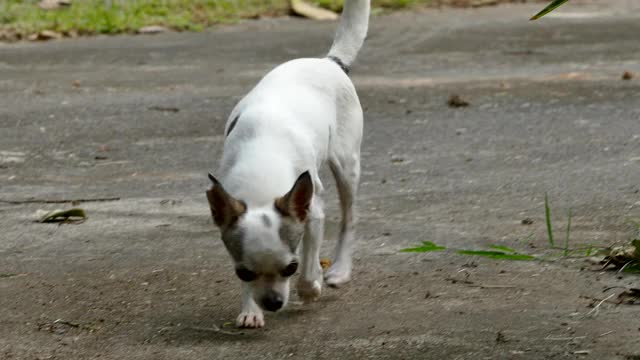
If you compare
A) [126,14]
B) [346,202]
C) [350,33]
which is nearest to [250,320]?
[346,202]

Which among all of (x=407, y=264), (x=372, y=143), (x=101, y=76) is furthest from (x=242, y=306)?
(x=101, y=76)

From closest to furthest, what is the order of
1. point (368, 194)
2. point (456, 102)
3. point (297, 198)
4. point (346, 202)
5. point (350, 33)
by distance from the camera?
point (297, 198) < point (346, 202) < point (350, 33) < point (368, 194) < point (456, 102)

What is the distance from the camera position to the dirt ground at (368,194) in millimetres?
4766

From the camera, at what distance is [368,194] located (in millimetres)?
7156

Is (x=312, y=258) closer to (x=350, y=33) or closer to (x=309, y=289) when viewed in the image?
(x=309, y=289)

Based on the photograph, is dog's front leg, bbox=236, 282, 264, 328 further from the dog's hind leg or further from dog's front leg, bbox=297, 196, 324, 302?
the dog's hind leg

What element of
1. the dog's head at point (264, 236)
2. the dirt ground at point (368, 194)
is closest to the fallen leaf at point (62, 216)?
the dirt ground at point (368, 194)

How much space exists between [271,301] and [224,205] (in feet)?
1.19

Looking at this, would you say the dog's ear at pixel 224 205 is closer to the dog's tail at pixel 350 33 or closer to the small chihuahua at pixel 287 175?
the small chihuahua at pixel 287 175

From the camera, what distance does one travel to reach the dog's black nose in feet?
15.4

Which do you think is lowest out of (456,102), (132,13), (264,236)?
(132,13)

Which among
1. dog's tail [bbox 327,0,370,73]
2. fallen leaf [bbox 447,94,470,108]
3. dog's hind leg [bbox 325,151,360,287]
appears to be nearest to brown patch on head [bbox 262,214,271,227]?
dog's hind leg [bbox 325,151,360,287]

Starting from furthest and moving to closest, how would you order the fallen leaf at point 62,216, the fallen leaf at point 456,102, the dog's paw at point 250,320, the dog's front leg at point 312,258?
the fallen leaf at point 456,102
the fallen leaf at point 62,216
the dog's front leg at point 312,258
the dog's paw at point 250,320

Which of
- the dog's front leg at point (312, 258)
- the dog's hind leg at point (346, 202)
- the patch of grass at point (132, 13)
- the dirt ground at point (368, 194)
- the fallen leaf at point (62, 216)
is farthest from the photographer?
the patch of grass at point (132, 13)
